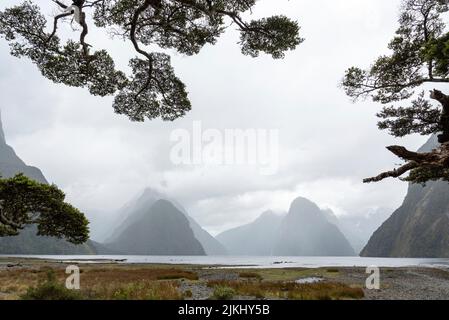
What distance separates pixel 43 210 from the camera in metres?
25.4

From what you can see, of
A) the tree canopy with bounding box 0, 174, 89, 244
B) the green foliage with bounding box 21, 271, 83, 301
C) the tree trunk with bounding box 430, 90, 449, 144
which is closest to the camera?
the green foliage with bounding box 21, 271, 83, 301

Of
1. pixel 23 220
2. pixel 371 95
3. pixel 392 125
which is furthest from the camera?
pixel 23 220

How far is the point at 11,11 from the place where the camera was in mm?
13469

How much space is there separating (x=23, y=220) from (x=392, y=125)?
87.9ft

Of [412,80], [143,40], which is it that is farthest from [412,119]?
[143,40]

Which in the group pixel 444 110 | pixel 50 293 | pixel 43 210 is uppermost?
pixel 444 110

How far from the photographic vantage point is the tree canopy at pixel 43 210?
2444 centimetres

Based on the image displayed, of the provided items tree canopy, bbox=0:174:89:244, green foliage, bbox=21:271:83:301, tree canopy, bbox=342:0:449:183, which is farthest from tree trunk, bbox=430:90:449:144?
tree canopy, bbox=0:174:89:244

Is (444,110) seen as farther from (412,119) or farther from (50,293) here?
(50,293)

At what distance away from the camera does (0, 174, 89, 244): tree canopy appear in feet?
80.2

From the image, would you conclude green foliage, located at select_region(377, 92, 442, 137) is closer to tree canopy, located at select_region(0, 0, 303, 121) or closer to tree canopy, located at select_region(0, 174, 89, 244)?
tree canopy, located at select_region(0, 0, 303, 121)
